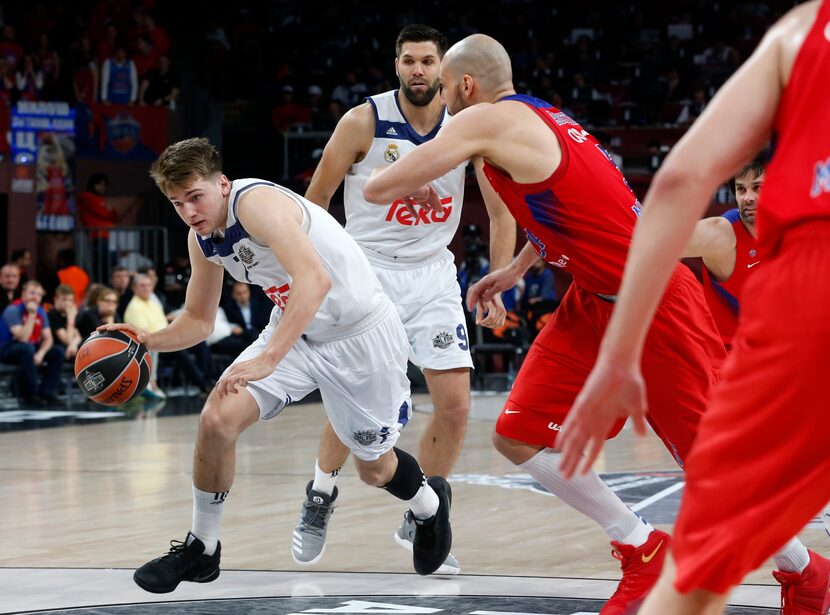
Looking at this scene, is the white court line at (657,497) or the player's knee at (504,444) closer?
the player's knee at (504,444)

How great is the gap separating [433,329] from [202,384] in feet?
26.9

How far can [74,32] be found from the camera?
62.1 ft

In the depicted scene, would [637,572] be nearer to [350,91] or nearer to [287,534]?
[287,534]

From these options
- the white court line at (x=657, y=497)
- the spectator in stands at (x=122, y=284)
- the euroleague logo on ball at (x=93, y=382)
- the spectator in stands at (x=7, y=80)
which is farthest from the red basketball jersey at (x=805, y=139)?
the spectator in stands at (x=7, y=80)

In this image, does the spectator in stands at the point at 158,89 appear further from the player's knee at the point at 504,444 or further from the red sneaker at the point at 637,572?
the red sneaker at the point at 637,572

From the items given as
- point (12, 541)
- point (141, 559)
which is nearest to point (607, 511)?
point (141, 559)

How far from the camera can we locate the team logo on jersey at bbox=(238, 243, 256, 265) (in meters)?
4.67

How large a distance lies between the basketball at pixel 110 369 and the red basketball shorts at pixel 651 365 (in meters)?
1.42

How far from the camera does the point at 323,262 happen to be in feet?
15.9

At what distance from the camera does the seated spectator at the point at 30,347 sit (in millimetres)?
12500

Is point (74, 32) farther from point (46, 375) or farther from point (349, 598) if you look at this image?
point (349, 598)

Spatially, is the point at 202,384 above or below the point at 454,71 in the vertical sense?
below

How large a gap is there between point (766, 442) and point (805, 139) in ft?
1.63

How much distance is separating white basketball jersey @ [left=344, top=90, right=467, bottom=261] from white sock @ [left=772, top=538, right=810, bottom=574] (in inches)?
95.9
